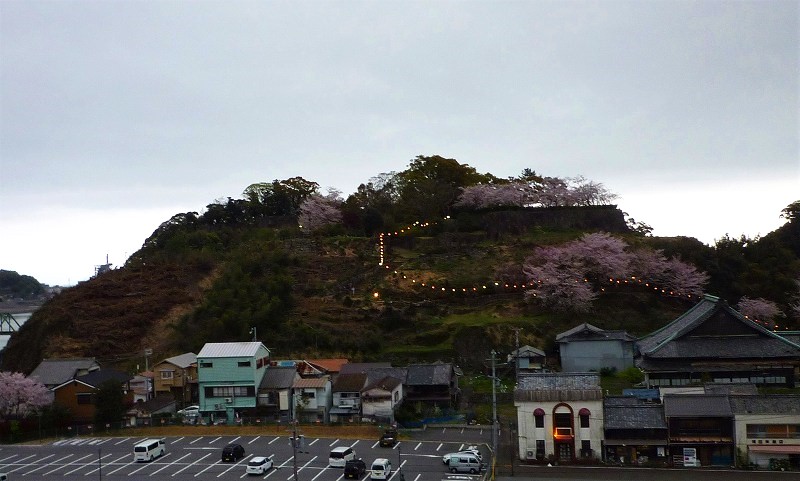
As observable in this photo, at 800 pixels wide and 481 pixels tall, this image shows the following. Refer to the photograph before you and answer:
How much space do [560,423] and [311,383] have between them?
11.4 m

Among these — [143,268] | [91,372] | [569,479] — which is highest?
[143,268]

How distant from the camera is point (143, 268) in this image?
56594 mm

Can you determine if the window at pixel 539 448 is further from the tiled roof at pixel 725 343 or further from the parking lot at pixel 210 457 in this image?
the tiled roof at pixel 725 343

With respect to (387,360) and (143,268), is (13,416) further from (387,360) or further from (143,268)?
(143,268)

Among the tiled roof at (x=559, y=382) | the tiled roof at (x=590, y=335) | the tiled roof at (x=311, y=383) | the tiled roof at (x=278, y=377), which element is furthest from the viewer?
the tiled roof at (x=590, y=335)

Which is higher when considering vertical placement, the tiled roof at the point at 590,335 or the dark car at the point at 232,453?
the tiled roof at the point at 590,335

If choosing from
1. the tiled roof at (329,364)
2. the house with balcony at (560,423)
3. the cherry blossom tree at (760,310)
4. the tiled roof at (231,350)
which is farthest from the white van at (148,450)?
the cherry blossom tree at (760,310)

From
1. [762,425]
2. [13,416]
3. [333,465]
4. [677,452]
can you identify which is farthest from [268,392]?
[762,425]

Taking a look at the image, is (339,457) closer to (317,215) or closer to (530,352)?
(530,352)

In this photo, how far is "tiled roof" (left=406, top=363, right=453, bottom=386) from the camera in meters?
32.5

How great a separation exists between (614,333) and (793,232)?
29.9 m

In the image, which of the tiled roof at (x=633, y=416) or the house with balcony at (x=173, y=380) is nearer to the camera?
the tiled roof at (x=633, y=416)

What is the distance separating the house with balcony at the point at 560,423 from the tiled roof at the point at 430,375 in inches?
308

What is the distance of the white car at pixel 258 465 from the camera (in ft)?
74.7
